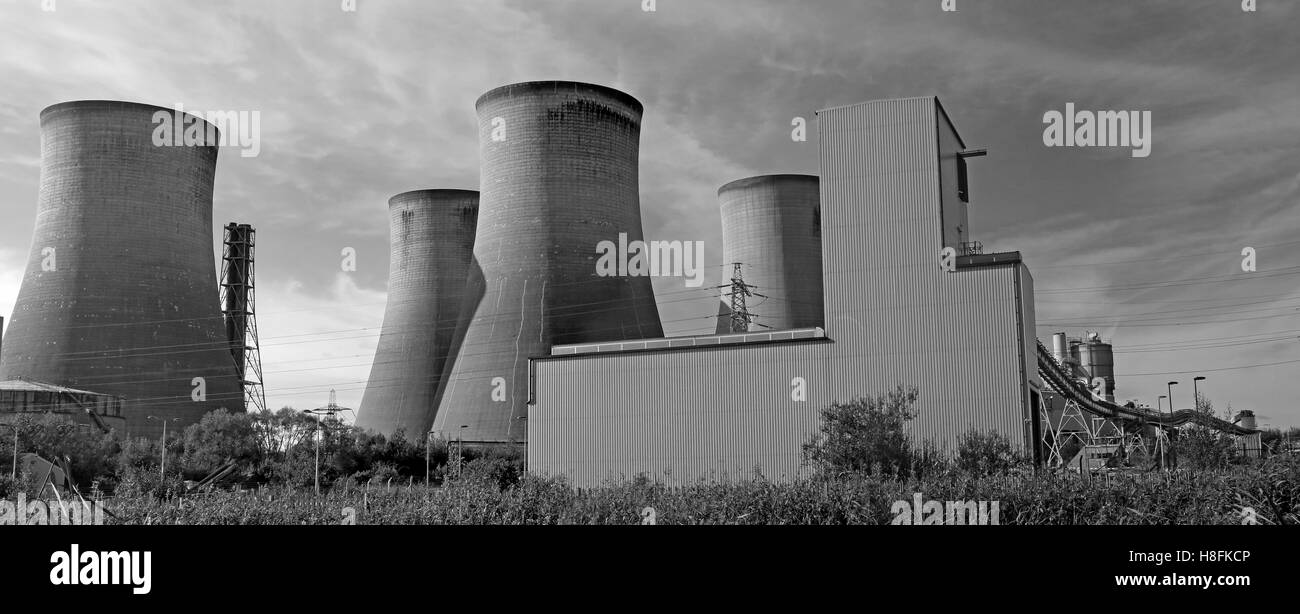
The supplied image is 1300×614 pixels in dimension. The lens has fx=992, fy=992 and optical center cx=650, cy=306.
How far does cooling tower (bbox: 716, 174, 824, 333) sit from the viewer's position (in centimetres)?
4244

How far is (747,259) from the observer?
43.4 metres

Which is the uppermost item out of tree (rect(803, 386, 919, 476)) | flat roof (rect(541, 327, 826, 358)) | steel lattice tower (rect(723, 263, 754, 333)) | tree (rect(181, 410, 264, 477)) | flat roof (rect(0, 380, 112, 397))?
steel lattice tower (rect(723, 263, 754, 333))

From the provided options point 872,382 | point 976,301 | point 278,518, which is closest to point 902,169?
point 976,301

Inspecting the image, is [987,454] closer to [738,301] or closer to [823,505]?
[823,505]

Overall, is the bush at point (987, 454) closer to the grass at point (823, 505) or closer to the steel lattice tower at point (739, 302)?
the grass at point (823, 505)

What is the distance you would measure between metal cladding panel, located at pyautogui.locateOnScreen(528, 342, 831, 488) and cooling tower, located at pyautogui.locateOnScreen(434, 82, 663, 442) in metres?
6.31

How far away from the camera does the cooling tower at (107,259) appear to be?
112 ft

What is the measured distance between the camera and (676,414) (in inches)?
953

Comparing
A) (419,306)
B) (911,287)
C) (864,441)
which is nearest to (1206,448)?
(911,287)

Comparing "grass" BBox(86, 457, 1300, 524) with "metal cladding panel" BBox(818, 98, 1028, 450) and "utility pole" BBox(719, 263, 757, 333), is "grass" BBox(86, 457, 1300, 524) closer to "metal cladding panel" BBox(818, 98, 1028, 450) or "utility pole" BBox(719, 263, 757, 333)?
"metal cladding panel" BBox(818, 98, 1028, 450)

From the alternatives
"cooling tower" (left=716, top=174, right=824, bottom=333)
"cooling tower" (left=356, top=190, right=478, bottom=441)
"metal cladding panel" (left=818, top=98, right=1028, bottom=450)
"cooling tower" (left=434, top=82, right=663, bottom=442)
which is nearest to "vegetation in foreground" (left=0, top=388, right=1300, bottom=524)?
"metal cladding panel" (left=818, top=98, right=1028, bottom=450)

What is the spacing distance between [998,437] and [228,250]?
4159cm

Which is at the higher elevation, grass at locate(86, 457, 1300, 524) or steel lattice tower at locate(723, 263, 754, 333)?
steel lattice tower at locate(723, 263, 754, 333)
